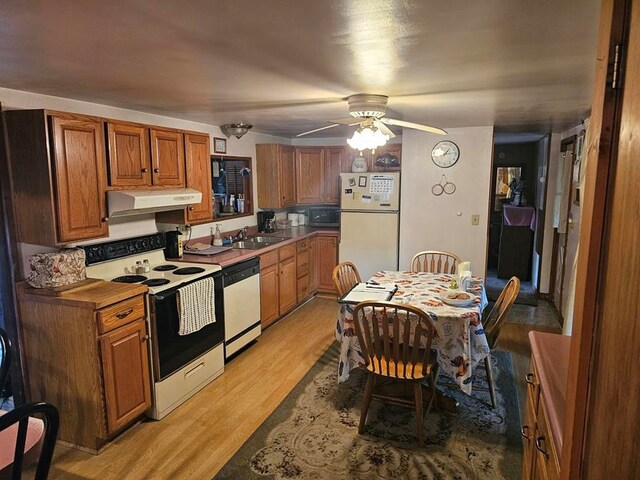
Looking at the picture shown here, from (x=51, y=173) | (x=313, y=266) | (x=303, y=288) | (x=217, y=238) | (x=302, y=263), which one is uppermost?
(x=51, y=173)

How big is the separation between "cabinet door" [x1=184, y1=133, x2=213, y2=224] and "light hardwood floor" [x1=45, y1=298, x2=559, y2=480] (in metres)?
1.35

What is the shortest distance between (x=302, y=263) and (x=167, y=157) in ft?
7.56

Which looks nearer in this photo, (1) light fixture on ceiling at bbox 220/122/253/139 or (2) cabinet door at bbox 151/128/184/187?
(2) cabinet door at bbox 151/128/184/187

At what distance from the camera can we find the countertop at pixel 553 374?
1176 millimetres

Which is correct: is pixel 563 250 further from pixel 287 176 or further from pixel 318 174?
pixel 287 176

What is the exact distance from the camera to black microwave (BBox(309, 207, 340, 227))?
19.0 ft

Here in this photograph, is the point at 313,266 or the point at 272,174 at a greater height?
the point at 272,174

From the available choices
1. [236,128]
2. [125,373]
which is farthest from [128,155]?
[236,128]

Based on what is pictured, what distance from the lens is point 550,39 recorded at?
161 centimetres

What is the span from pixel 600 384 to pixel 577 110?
10.9 ft

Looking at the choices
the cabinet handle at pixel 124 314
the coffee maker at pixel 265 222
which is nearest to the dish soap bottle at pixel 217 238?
the coffee maker at pixel 265 222

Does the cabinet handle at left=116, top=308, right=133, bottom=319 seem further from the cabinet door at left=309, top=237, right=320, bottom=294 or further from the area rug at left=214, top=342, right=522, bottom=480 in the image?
the cabinet door at left=309, top=237, right=320, bottom=294

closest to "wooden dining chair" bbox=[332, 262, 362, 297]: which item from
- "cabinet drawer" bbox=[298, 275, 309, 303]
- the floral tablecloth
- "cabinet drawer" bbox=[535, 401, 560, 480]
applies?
the floral tablecloth

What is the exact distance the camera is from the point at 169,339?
288 centimetres
